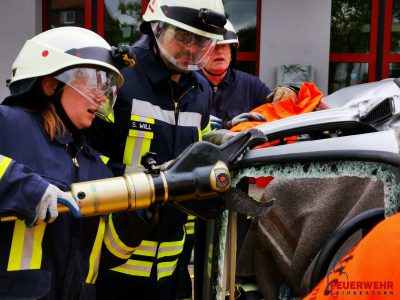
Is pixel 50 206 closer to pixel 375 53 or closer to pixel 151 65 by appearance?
pixel 151 65

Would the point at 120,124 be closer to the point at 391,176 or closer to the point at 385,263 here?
the point at 391,176

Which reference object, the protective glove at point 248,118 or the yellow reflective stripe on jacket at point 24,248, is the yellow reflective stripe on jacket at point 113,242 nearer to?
the yellow reflective stripe on jacket at point 24,248

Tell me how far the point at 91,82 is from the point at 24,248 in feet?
1.71

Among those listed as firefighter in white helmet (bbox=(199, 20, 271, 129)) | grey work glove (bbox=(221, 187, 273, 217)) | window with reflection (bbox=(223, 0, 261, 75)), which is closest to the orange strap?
grey work glove (bbox=(221, 187, 273, 217))

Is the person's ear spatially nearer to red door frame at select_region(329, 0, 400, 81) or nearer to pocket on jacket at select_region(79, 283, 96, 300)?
pocket on jacket at select_region(79, 283, 96, 300)

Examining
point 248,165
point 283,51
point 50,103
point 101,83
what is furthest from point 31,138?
point 283,51

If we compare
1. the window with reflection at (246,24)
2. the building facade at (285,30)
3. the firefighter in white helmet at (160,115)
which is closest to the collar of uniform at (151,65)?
the firefighter in white helmet at (160,115)

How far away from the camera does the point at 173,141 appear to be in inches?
84.6

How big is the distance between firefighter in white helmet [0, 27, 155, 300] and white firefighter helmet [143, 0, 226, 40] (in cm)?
41

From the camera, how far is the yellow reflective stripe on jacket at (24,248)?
57.8 inches

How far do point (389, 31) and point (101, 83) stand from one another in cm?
556

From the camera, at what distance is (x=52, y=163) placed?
1529 mm

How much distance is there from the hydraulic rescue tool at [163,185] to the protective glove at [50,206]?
1.1 inches

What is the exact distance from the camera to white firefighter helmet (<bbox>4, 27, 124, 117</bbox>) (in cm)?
159
